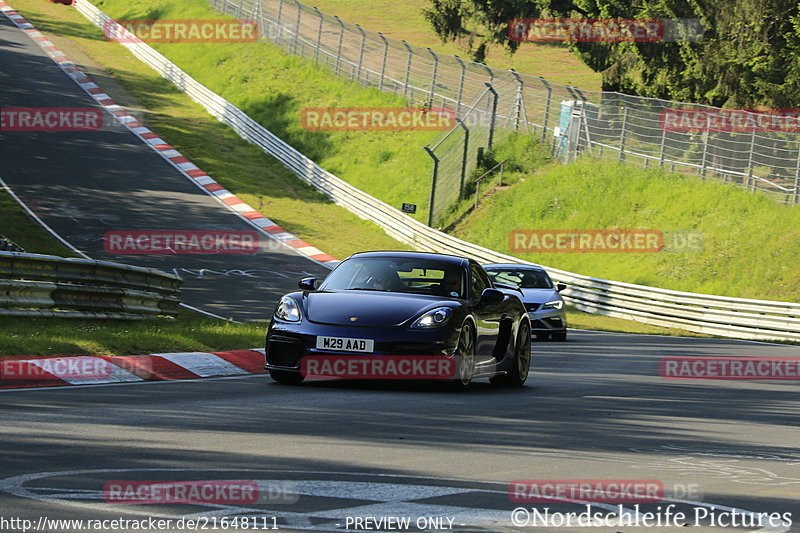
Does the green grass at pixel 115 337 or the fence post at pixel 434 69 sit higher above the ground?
the fence post at pixel 434 69

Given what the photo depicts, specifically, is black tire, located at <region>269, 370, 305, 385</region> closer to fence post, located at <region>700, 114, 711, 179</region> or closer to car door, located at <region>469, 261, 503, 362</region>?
car door, located at <region>469, 261, 503, 362</region>

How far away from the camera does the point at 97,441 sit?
7.29 meters

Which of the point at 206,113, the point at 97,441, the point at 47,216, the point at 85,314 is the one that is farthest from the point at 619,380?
the point at 206,113

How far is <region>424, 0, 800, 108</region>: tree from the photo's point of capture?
35.6 meters

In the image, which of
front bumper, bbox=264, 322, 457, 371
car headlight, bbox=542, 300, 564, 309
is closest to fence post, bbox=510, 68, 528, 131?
car headlight, bbox=542, 300, 564, 309

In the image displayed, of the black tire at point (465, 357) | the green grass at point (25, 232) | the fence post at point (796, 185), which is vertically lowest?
the green grass at point (25, 232)

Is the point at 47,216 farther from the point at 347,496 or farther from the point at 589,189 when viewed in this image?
the point at 347,496

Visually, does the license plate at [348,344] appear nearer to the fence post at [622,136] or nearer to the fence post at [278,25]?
the fence post at [622,136]

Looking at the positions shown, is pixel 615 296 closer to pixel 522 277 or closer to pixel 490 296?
pixel 522 277

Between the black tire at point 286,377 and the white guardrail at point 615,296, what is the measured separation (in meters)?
18.5

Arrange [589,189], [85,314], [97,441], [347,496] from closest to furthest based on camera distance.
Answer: [347,496], [97,441], [85,314], [589,189]

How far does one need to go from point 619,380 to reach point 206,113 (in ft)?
128

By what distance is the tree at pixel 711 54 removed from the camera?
35562 millimetres

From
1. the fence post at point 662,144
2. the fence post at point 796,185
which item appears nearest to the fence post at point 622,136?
the fence post at point 662,144
